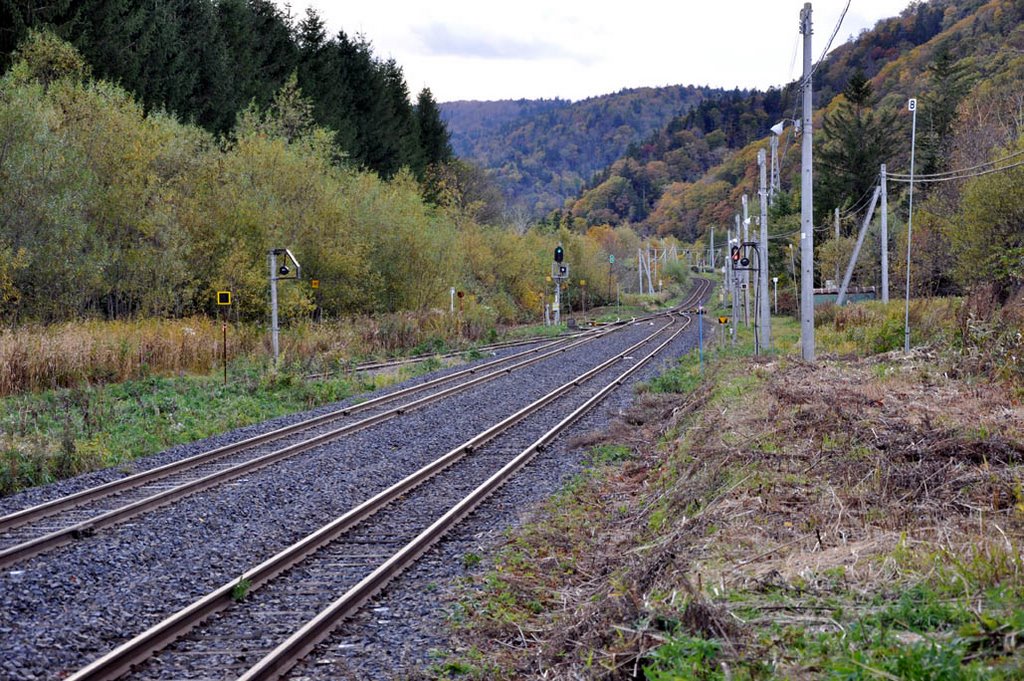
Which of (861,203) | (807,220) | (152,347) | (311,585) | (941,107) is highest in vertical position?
(941,107)

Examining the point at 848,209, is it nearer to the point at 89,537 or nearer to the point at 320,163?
the point at 320,163

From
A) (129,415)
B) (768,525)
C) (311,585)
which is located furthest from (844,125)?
(311,585)

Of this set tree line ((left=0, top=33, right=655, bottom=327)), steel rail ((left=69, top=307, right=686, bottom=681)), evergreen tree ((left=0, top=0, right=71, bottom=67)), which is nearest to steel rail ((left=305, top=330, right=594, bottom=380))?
tree line ((left=0, top=33, right=655, bottom=327))

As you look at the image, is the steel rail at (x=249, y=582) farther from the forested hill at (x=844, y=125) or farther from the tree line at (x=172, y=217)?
the forested hill at (x=844, y=125)

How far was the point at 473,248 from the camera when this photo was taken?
56.0m

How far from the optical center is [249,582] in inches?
295

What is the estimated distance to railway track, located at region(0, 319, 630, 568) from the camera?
9109 mm

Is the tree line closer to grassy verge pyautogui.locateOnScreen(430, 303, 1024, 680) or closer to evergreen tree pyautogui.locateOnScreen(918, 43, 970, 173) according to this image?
grassy verge pyautogui.locateOnScreen(430, 303, 1024, 680)

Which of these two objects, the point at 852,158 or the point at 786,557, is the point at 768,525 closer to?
the point at 786,557

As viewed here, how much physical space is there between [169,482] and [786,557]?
26.9 ft

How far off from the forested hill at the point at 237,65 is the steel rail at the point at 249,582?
82.5ft

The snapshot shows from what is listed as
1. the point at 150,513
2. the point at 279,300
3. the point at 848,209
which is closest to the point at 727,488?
the point at 150,513

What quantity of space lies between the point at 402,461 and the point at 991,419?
7.61 m

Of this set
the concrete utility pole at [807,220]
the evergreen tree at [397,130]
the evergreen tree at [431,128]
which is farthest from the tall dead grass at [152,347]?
the evergreen tree at [431,128]
